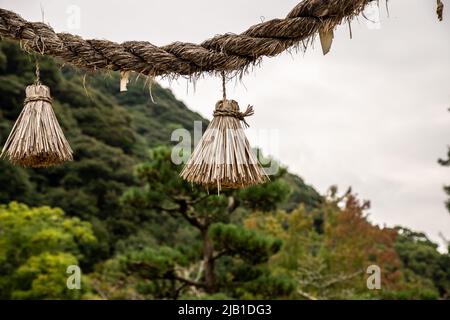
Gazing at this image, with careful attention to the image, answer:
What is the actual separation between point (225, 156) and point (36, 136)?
0.35 m

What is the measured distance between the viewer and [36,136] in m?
0.94

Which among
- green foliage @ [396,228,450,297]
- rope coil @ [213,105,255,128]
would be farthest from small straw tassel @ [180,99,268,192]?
green foliage @ [396,228,450,297]

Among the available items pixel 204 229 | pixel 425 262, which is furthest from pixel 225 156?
pixel 425 262

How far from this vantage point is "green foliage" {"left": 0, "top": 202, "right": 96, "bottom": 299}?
606 cm

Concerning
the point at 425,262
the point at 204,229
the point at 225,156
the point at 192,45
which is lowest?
the point at 425,262

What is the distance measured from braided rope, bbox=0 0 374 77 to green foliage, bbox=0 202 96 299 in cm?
561

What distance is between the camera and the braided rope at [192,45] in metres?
0.73

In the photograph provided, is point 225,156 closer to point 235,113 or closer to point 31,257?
point 235,113

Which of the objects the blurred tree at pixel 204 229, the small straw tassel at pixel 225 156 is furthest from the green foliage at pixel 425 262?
the small straw tassel at pixel 225 156

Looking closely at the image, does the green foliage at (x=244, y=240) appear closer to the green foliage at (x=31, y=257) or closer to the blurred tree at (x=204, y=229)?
the blurred tree at (x=204, y=229)

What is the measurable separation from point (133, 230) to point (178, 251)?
5999 millimetres

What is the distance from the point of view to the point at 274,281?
4879 millimetres

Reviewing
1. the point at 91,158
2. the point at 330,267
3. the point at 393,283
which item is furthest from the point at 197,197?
the point at 91,158

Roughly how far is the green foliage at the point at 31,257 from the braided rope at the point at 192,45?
18.4 ft
